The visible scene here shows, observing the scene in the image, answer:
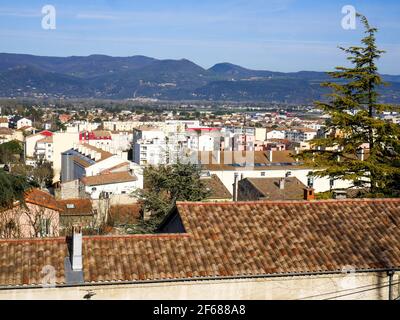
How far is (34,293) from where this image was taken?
35.2 ft

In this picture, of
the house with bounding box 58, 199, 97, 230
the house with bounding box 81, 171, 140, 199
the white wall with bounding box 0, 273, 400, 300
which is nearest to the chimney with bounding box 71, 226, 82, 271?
the white wall with bounding box 0, 273, 400, 300

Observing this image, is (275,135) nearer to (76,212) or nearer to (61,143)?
(61,143)

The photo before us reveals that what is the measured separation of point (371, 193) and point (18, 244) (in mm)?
11607

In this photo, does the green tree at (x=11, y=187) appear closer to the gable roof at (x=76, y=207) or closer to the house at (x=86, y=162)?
the gable roof at (x=76, y=207)

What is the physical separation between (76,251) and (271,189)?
30.1 m

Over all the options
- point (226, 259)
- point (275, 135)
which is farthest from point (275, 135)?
point (226, 259)

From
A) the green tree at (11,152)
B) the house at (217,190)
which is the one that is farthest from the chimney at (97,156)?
the green tree at (11,152)

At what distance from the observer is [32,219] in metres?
28.5

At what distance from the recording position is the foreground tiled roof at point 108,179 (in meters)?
46.5

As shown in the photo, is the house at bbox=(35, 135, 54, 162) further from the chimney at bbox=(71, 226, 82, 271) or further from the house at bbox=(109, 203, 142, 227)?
the chimney at bbox=(71, 226, 82, 271)

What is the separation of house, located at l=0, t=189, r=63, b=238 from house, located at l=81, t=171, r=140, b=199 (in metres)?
13.6

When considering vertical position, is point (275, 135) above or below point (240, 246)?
below
